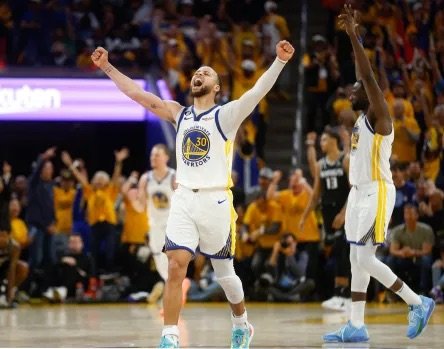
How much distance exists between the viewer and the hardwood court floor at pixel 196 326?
10.2m

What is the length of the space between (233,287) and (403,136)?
8.83m

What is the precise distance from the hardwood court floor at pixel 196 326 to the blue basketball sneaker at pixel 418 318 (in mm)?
97

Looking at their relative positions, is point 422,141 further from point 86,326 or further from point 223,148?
point 223,148

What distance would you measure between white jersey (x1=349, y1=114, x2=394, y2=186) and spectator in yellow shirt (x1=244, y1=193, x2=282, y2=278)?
20.4 feet

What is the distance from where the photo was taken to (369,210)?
1034 cm

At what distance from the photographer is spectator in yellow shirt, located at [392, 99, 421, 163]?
17422 mm

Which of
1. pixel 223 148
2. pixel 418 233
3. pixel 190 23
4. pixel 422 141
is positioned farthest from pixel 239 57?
pixel 223 148

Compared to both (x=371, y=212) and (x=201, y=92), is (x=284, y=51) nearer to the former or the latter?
(x=201, y=92)

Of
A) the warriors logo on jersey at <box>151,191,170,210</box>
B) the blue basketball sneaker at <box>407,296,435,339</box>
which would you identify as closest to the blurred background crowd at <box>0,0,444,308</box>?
the warriors logo on jersey at <box>151,191,170,210</box>

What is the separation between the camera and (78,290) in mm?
16469

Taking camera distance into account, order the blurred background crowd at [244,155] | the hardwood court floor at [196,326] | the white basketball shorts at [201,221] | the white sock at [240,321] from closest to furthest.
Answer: the white basketball shorts at [201,221] < the white sock at [240,321] < the hardwood court floor at [196,326] < the blurred background crowd at [244,155]

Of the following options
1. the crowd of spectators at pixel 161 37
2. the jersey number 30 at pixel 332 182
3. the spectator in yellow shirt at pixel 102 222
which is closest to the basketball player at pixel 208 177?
the jersey number 30 at pixel 332 182

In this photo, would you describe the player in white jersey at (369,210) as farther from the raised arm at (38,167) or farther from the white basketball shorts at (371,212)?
the raised arm at (38,167)

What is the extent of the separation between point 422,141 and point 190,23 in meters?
4.97
